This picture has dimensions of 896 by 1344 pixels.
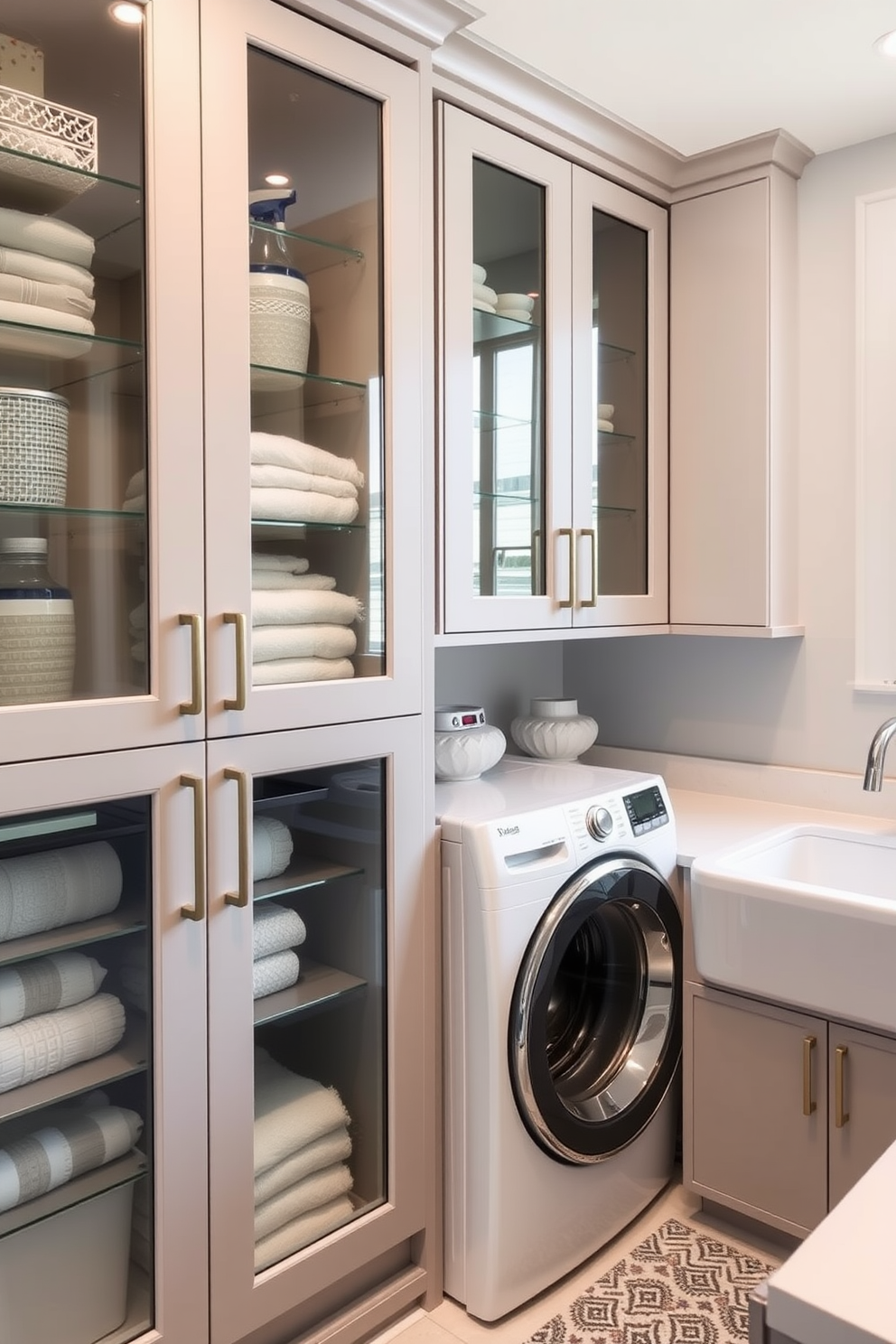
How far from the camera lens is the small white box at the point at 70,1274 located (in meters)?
1.39

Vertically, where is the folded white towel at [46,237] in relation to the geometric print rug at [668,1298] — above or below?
above

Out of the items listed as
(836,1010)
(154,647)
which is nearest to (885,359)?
(836,1010)

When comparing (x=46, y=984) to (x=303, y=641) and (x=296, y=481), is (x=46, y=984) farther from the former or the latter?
(x=296, y=481)

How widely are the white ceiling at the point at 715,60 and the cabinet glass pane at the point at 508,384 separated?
0.78 ft

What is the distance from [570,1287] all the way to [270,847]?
1.12 m

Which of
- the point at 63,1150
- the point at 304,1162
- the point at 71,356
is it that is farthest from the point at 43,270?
the point at 304,1162

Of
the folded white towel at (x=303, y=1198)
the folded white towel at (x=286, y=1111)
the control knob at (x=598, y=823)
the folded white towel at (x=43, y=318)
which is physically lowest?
the folded white towel at (x=303, y=1198)

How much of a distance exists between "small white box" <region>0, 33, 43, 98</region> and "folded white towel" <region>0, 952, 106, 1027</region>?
1.16m

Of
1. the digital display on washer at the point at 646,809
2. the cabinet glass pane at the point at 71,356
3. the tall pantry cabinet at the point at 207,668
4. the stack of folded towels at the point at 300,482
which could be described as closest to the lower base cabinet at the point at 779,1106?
the digital display on washer at the point at 646,809

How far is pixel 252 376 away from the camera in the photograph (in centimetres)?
160

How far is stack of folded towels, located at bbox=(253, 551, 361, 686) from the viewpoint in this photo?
64.0 inches

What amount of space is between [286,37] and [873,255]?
152cm

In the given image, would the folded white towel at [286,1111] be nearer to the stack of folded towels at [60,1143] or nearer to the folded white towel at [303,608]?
the stack of folded towels at [60,1143]

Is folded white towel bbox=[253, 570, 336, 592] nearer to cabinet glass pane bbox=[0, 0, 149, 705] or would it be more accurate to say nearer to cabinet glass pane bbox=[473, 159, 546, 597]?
cabinet glass pane bbox=[0, 0, 149, 705]
